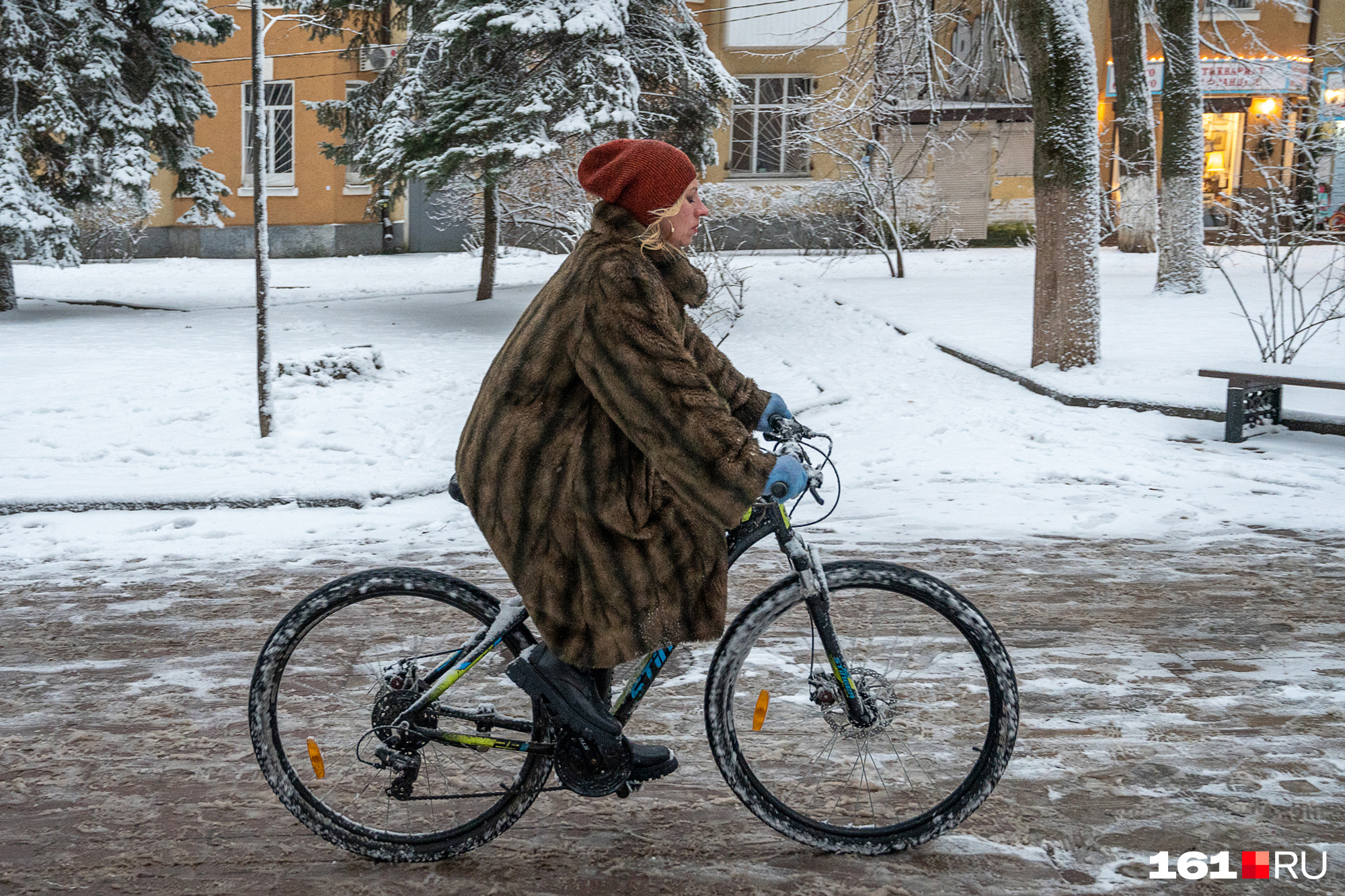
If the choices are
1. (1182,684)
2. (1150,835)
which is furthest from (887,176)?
(1150,835)

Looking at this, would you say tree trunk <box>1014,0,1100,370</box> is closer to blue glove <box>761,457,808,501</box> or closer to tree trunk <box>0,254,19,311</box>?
blue glove <box>761,457,808,501</box>

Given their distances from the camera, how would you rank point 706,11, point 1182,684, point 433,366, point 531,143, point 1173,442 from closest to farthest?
point 1182,684
point 1173,442
point 433,366
point 531,143
point 706,11

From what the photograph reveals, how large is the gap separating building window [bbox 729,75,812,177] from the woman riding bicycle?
28.3 m

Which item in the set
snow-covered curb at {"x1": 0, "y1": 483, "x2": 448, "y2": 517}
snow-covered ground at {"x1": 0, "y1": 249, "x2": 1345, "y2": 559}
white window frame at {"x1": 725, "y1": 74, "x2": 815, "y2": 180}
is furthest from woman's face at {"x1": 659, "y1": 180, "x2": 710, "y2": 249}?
white window frame at {"x1": 725, "y1": 74, "x2": 815, "y2": 180}

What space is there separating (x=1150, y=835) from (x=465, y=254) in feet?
92.6

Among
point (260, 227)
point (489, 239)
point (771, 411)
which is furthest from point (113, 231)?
point (771, 411)

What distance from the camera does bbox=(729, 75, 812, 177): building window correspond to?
101 ft

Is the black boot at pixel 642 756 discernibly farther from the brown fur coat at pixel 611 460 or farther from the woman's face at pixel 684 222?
the woman's face at pixel 684 222

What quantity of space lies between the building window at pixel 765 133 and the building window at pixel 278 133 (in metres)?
10.9

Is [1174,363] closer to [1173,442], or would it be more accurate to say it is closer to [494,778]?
[1173,442]

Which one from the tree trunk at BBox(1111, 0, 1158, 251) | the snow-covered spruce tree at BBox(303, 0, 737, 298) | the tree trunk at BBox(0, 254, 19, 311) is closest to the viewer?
the snow-covered spruce tree at BBox(303, 0, 737, 298)

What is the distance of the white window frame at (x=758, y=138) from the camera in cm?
3056

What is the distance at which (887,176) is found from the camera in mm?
20641

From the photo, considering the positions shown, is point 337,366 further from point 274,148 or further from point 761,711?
point 274,148
